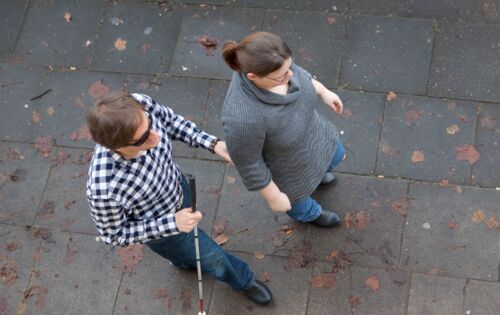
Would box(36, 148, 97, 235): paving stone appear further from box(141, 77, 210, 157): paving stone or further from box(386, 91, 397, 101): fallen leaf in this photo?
box(386, 91, 397, 101): fallen leaf

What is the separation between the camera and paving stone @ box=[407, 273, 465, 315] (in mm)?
4270

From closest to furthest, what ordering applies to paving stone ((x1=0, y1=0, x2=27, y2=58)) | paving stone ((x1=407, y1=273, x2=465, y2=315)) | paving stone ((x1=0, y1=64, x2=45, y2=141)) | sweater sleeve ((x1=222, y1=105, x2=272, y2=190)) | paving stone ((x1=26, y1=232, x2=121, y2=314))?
sweater sleeve ((x1=222, y1=105, x2=272, y2=190)) < paving stone ((x1=407, y1=273, x2=465, y2=315)) < paving stone ((x1=26, y1=232, x2=121, y2=314)) < paving stone ((x1=0, y1=64, x2=45, y2=141)) < paving stone ((x1=0, y1=0, x2=27, y2=58))

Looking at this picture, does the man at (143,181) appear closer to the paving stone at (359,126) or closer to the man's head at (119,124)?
the man's head at (119,124)

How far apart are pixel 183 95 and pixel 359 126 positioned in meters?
1.51

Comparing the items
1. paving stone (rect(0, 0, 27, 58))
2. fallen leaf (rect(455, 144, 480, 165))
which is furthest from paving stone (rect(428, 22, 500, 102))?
paving stone (rect(0, 0, 27, 58))

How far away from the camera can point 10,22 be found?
5.98m

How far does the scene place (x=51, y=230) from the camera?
4.91 metres

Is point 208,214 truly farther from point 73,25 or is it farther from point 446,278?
point 73,25

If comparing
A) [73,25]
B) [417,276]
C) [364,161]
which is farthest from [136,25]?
[417,276]

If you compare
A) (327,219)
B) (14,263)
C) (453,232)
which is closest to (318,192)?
(327,219)

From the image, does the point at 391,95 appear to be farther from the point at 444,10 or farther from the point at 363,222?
the point at 363,222

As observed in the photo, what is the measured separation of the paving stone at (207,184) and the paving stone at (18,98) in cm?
145

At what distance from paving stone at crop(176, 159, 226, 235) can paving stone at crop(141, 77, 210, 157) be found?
0.27m

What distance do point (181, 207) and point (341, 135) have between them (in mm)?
1729
